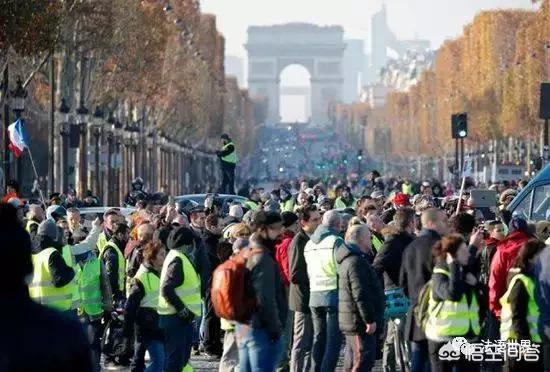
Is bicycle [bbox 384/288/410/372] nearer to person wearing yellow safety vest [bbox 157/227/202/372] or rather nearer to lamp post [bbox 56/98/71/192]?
person wearing yellow safety vest [bbox 157/227/202/372]

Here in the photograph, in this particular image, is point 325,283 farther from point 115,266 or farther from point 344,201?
point 344,201

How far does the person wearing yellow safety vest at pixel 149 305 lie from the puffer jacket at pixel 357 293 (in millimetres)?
1475

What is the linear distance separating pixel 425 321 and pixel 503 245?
241 centimetres

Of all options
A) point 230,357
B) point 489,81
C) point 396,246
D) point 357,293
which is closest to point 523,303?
point 357,293

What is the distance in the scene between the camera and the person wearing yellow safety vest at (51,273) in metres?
15.2

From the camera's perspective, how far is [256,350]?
13219mm

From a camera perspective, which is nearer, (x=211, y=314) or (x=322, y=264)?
(x=322, y=264)

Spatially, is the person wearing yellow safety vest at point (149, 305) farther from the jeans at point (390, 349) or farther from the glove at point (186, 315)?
the jeans at point (390, 349)

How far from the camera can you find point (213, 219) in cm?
2119

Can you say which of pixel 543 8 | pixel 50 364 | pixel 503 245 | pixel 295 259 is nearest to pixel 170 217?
pixel 295 259

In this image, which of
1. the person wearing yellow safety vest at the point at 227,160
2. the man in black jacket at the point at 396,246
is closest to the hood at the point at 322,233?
the man in black jacket at the point at 396,246

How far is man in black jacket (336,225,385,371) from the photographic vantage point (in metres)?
14.9

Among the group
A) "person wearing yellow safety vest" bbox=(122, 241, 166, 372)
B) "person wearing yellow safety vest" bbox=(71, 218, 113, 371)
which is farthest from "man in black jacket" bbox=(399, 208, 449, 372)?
"person wearing yellow safety vest" bbox=(71, 218, 113, 371)

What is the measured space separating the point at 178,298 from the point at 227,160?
30670 mm
